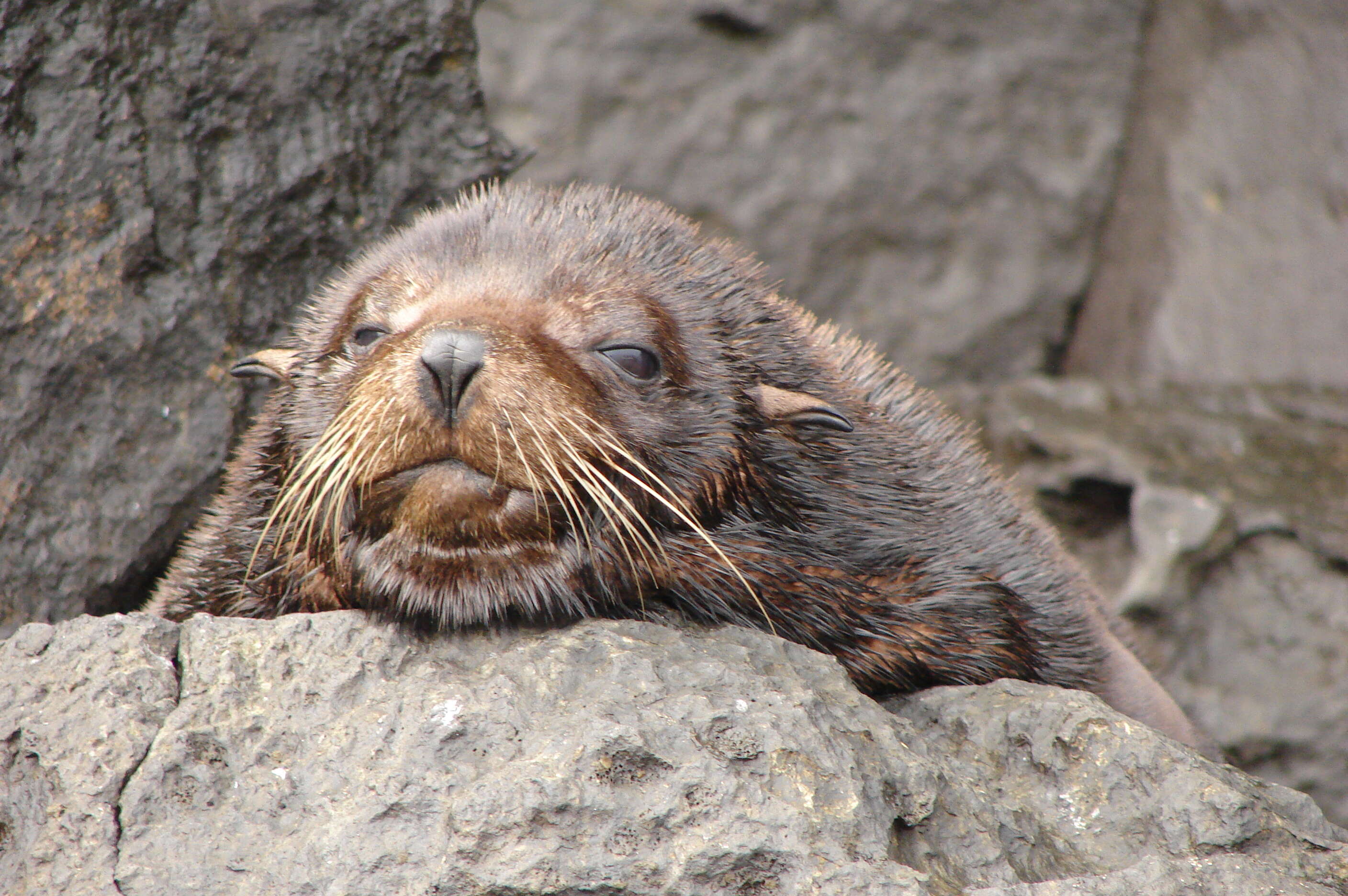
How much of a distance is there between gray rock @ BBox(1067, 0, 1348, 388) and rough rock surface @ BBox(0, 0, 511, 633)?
16.3ft

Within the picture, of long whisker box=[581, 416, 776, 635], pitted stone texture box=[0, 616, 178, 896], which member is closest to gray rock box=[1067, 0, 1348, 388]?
long whisker box=[581, 416, 776, 635]

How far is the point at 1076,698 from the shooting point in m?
3.51

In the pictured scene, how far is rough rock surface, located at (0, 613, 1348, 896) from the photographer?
279 centimetres

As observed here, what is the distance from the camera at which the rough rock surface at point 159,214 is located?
4.25 meters

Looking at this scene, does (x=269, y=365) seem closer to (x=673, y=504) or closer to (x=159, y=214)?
(x=159, y=214)

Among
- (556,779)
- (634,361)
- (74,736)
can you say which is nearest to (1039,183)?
(634,361)

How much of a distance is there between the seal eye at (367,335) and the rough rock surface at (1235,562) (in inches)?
162

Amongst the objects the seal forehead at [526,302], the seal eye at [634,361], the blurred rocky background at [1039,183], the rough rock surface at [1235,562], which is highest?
the seal forehead at [526,302]

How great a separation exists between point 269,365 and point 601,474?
1.27 m

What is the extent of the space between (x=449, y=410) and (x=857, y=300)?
554cm

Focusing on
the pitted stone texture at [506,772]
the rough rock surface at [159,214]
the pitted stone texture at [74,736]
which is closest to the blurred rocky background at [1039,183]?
the rough rock surface at [159,214]

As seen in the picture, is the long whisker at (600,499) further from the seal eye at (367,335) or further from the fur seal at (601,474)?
the seal eye at (367,335)

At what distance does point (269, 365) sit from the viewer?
4004mm

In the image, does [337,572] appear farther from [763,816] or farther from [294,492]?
[763,816]
